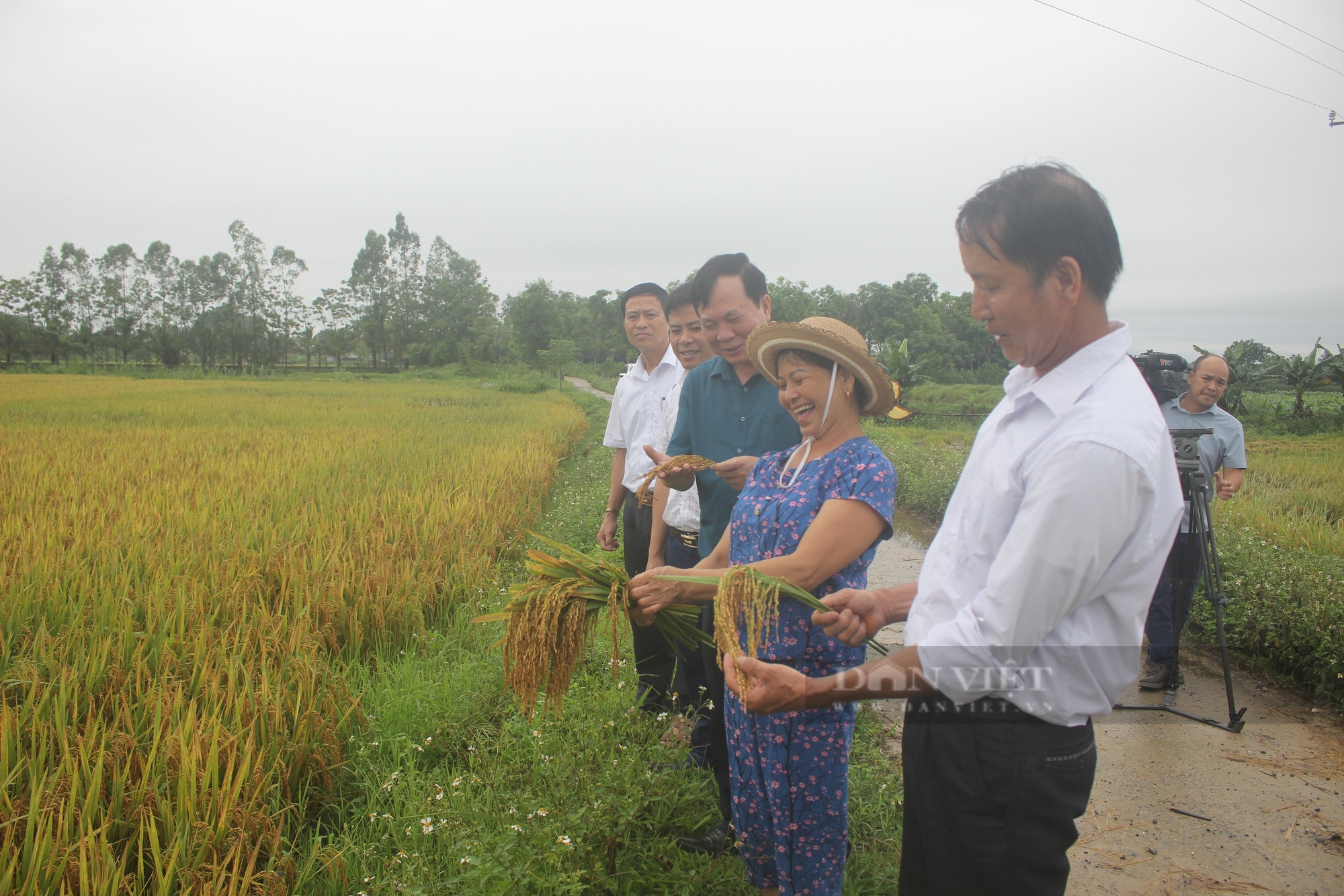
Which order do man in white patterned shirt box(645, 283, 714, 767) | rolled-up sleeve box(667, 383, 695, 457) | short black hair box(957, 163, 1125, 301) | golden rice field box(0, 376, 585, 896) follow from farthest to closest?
man in white patterned shirt box(645, 283, 714, 767) → rolled-up sleeve box(667, 383, 695, 457) → golden rice field box(0, 376, 585, 896) → short black hair box(957, 163, 1125, 301)

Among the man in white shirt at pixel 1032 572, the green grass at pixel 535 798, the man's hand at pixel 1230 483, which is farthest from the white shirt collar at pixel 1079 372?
the man's hand at pixel 1230 483

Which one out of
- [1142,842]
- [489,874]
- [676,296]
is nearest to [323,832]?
[489,874]

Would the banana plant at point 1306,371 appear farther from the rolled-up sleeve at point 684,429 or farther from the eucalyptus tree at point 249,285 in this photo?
the eucalyptus tree at point 249,285

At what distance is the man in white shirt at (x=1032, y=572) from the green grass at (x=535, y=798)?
96 centimetres

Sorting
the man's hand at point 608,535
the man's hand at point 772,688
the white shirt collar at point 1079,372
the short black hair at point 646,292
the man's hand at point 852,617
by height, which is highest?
the short black hair at point 646,292

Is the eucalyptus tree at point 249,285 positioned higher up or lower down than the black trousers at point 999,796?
higher up

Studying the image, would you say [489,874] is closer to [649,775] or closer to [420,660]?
[649,775]

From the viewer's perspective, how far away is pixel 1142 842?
232cm

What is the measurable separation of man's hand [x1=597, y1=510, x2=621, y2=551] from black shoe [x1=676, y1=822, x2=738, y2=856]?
1.27 metres

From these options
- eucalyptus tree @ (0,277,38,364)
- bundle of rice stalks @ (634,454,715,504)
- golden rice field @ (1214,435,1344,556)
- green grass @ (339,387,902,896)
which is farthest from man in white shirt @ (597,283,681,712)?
eucalyptus tree @ (0,277,38,364)

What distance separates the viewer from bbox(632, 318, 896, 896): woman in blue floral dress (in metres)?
1.59

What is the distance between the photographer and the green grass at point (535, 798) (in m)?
1.88

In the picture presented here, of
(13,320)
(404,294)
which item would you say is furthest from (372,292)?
(13,320)

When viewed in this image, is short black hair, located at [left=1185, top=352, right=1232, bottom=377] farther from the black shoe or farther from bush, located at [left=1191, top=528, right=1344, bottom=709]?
the black shoe
